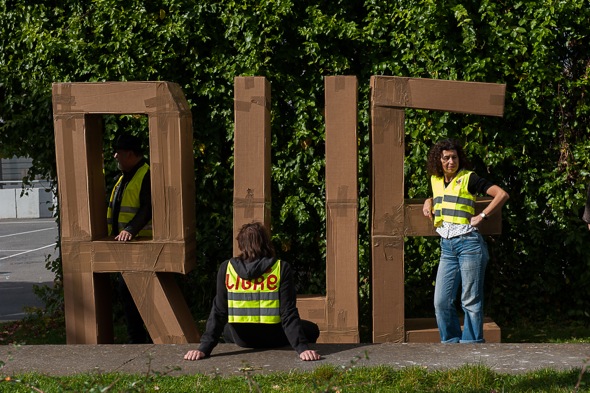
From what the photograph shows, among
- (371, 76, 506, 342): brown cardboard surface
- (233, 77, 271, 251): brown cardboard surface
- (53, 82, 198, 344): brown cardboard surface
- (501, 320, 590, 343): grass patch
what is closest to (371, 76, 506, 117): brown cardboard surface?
(371, 76, 506, 342): brown cardboard surface

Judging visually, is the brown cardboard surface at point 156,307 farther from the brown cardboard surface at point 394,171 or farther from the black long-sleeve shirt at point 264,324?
the brown cardboard surface at point 394,171

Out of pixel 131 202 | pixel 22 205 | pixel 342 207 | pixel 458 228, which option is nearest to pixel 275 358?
pixel 342 207

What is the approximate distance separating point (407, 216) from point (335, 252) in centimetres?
59

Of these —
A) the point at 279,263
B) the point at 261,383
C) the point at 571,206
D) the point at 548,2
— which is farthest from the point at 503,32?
the point at 261,383

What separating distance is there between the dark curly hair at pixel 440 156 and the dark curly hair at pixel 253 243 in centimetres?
163

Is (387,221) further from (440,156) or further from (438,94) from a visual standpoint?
(438,94)

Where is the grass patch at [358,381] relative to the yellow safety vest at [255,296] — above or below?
below

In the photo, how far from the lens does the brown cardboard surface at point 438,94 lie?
6.21 metres

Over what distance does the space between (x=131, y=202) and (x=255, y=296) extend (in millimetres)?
1691

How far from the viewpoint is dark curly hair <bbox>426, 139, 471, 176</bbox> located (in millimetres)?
6262

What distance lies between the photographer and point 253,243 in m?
5.25

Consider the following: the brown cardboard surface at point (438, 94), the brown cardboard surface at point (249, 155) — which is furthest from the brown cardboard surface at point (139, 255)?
the brown cardboard surface at point (438, 94)

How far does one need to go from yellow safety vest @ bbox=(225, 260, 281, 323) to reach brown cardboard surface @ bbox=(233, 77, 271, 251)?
976 mm

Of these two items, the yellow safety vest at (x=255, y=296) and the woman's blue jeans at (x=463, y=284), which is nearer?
the yellow safety vest at (x=255, y=296)
